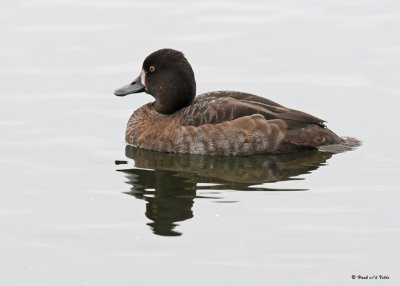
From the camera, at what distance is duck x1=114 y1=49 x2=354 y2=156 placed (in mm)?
13125

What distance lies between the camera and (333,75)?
15.6 m

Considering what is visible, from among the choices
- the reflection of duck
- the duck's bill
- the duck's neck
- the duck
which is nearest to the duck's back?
the duck

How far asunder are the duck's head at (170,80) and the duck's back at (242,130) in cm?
36

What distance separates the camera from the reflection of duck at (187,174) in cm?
1113

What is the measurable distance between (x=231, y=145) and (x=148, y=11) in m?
5.48

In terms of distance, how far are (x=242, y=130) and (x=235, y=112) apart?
225 mm

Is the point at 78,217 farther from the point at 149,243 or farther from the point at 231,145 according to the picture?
the point at 231,145

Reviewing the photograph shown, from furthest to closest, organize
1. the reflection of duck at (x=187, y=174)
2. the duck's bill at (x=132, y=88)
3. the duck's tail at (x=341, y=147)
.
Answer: the duck's bill at (x=132, y=88), the duck's tail at (x=341, y=147), the reflection of duck at (x=187, y=174)

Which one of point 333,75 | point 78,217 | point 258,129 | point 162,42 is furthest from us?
point 162,42

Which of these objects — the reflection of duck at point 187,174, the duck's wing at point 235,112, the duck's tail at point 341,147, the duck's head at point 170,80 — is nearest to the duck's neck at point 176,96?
the duck's head at point 170,80

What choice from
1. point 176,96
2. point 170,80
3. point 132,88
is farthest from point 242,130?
point 132,88

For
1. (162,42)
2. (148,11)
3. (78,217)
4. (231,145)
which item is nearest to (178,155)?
(231,145)

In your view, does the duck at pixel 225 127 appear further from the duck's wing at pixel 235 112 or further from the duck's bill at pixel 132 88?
the duck's bill at pixel 132 88

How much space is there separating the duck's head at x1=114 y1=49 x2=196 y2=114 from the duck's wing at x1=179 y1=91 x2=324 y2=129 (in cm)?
35
